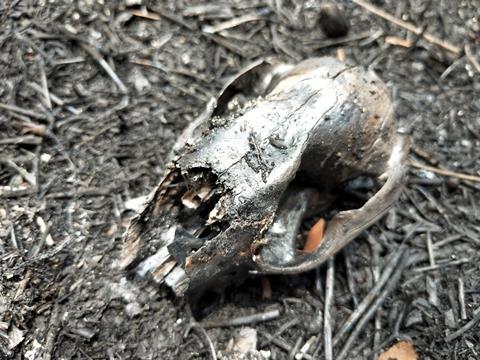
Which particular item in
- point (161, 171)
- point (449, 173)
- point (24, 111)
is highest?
point (24, 111)

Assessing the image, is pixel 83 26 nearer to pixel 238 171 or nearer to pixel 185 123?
pixel 185 123

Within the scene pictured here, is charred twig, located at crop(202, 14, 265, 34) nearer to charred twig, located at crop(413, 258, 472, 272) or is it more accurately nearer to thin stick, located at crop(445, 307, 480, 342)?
charred twig, located at crop(413, 258, 472, 272)

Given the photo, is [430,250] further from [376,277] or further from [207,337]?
[207,337]

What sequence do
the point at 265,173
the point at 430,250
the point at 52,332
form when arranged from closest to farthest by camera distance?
the point at 265,173, the point at 52,332, the point at 430,250

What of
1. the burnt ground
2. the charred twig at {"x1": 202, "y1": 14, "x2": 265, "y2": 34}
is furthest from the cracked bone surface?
the charred twig at {"x1": 202, "y1": 14, "x2": 265, "y2": 34}

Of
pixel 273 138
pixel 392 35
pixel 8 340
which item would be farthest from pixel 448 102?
pixel 8 340

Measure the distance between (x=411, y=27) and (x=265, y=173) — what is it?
2.20 meters

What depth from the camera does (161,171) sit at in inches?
138

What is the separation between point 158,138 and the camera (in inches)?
142

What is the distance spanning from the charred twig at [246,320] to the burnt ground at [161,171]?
2 centimetres

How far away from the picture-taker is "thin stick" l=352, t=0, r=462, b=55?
13.6ft

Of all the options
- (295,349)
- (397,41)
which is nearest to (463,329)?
(295,349)

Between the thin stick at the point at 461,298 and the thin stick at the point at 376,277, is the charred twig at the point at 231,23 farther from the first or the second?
the thin stick at the point at 461,298

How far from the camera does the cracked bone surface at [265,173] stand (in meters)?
Answer: 2.71
